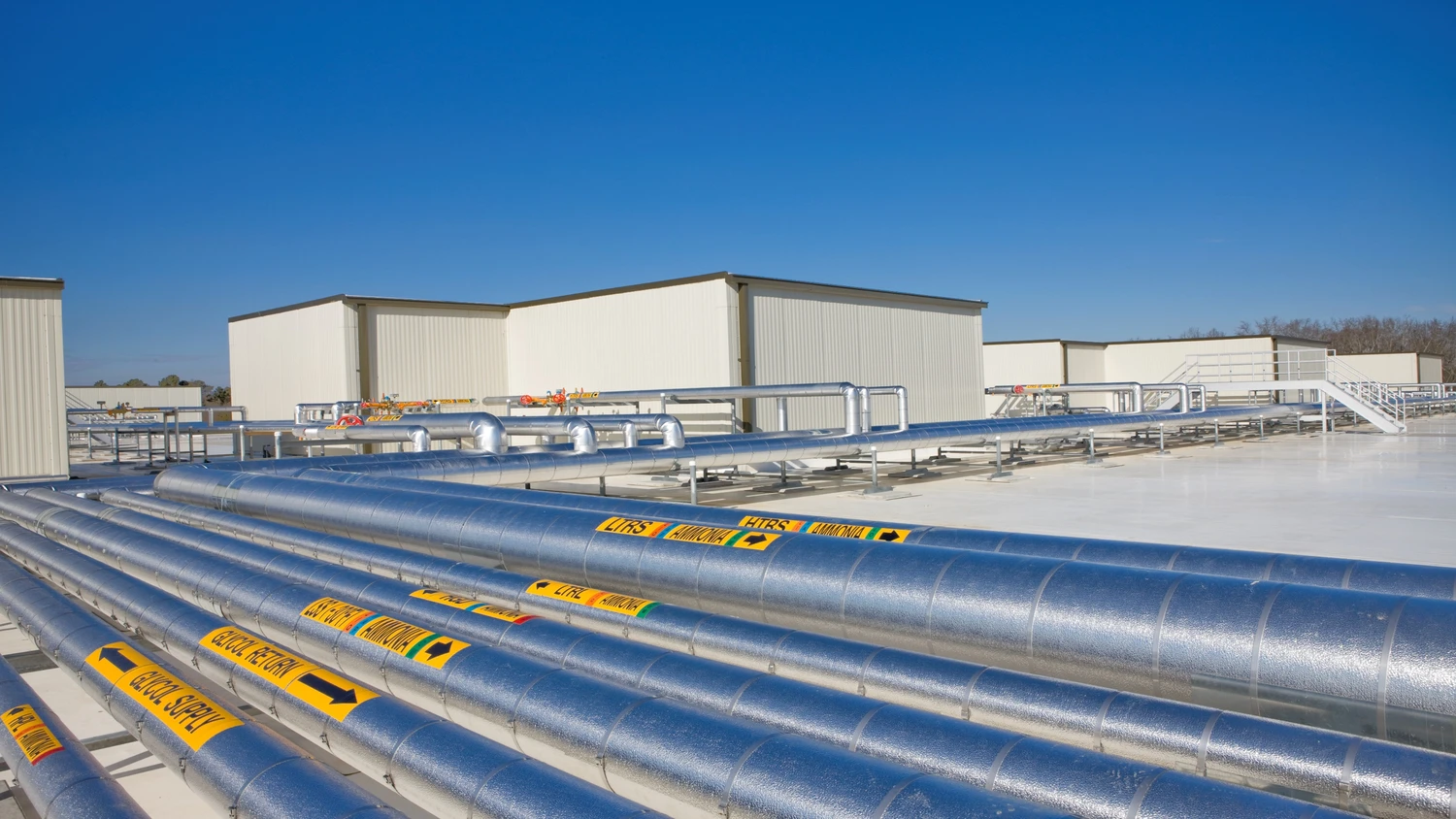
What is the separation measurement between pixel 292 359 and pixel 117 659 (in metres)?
25.3

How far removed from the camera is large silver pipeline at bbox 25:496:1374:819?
9.77ft

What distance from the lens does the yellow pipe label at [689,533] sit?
20.3 ft

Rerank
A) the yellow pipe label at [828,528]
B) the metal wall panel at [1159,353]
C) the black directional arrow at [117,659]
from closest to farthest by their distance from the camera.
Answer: the black directional arrow at [117,659]
the yellow pipe label at [828,528]
the metal wall panel at [1159,353]

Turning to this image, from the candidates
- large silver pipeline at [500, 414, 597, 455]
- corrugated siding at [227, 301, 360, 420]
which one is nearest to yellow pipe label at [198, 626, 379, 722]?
large silver pipeline at [500, 414, 597, 455]

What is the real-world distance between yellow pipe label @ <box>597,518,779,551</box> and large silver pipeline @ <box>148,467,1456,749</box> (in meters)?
0.02

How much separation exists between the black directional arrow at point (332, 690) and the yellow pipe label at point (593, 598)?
186 cm

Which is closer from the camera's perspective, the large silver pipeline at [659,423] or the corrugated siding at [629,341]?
the large silver pipeline at [659,423]

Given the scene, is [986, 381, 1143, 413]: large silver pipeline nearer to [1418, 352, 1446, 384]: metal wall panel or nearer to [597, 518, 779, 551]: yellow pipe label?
[597, 518, 779, 551]: yellow pipe label

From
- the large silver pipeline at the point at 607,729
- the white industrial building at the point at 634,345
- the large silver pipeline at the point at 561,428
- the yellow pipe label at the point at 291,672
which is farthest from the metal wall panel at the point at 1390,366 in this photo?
the yellow pipe label at the point at 291,672

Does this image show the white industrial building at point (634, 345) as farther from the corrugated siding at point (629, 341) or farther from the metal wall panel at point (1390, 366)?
the metal wall panel at point (1390, 366)

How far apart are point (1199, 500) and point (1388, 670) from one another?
1228cm

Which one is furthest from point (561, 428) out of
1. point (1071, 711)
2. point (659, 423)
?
point (1071, 711)

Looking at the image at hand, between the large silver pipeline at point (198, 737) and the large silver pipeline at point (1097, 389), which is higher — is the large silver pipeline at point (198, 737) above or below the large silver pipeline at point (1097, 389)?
below

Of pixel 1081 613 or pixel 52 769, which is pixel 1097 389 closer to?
pixel 1081 613
